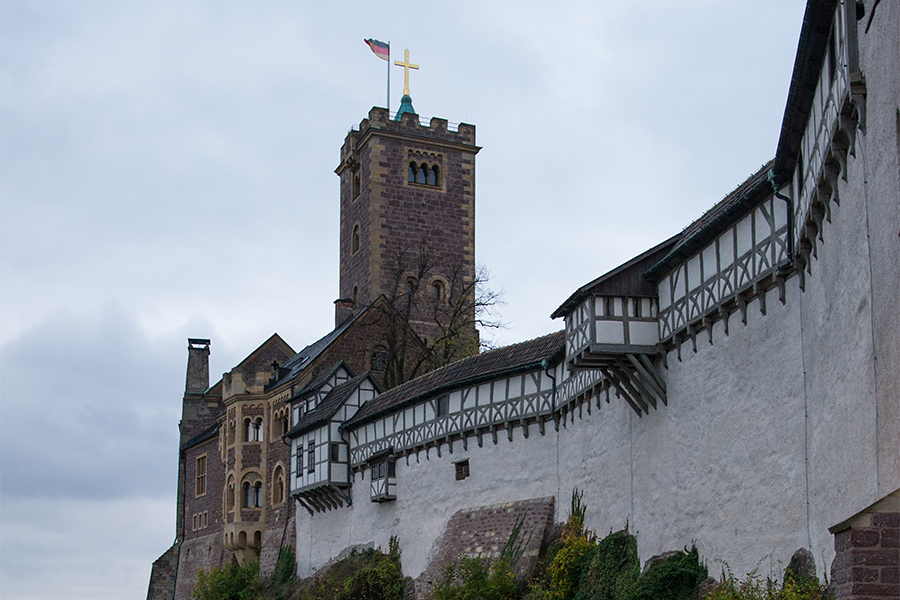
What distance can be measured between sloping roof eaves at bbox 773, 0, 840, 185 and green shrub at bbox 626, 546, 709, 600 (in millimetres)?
7070

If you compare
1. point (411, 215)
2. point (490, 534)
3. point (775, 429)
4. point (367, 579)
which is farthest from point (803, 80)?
point (411, 215)

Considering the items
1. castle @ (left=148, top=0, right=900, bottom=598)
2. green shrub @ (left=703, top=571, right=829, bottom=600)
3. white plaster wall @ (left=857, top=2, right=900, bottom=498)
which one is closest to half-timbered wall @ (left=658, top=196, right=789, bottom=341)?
castle @ (left=148, top=0, right=900, bottom=598)

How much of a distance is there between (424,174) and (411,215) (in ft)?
7.43

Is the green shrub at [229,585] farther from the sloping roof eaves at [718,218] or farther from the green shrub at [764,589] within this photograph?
the green shrub at [764,589]

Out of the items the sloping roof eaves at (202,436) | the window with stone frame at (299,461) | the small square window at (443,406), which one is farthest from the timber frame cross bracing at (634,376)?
the sloping roof eaves at (202,436)

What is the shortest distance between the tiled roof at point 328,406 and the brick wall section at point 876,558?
97.2 ft

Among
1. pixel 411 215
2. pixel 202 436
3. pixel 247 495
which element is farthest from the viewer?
pixel 202 436

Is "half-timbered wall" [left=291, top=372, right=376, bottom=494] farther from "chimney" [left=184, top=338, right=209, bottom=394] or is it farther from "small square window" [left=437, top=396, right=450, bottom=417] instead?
"chimney" [left=184, top=338, right=209, bottom=394]

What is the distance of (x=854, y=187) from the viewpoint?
13219 mm

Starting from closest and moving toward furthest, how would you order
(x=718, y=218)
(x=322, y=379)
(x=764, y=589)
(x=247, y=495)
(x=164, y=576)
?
1. (x=764, y=589)
2. (x=718, y=218)
3. (x=322, y=379)
4. (x=247, y=495)
5. (x=164, y=576)

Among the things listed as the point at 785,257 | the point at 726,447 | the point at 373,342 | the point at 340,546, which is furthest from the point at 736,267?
the point at 373,342

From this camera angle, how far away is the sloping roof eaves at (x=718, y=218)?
18781 millimetres

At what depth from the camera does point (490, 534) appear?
29.0 m

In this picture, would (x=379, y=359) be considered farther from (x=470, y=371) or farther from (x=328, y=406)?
(x=470, y=371)
